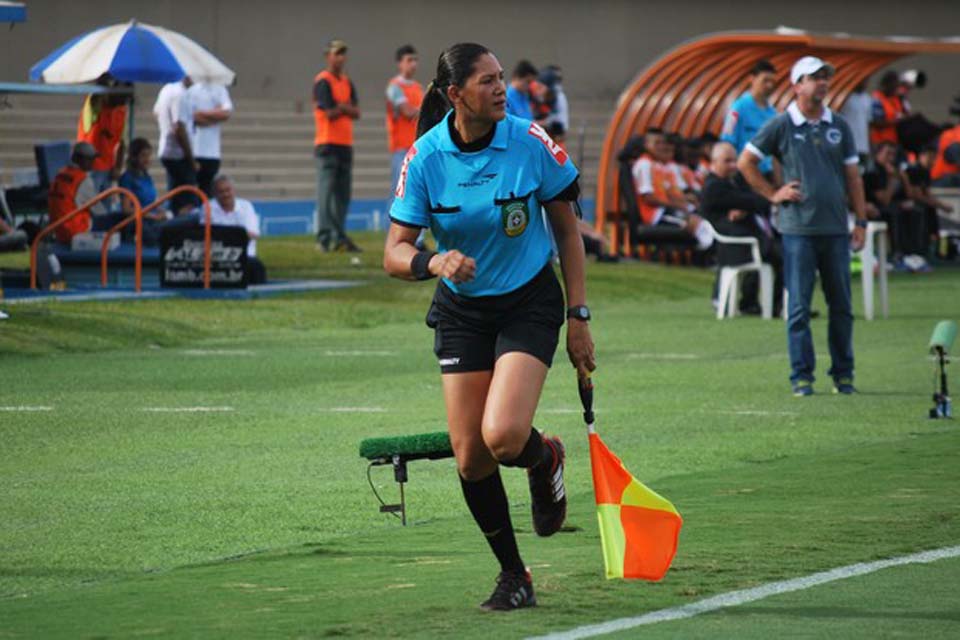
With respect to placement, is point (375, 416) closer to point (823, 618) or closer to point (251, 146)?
point (823, 618)

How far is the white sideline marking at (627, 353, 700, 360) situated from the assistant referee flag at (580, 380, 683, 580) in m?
10.4

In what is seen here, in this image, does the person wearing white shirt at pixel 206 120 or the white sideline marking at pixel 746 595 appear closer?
the white sideline marking at pixel 746 595

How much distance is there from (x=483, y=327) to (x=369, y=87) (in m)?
32.4

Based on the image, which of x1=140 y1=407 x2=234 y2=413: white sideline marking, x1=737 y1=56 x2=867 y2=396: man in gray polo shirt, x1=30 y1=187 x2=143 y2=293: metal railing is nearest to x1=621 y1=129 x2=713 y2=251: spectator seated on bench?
x1=30 y1=187 x2=143 y2=293: metal railing

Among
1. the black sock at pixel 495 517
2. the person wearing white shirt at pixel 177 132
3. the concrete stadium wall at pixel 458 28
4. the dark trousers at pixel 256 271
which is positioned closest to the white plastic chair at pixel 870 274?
the dark trousers at pixel 256 271

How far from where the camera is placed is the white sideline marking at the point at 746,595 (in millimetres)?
7211

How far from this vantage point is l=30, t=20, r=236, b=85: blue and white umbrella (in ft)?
80.2

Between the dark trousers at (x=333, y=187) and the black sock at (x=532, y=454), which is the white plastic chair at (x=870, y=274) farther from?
the black sock at (x=532, y=454)

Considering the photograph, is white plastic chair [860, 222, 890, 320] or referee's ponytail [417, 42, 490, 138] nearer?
referee's ponytail [417, 42, 490, 138]

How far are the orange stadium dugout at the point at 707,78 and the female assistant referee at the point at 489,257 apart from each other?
71.9 ft

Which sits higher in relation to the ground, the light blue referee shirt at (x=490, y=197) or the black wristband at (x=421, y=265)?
the light blue referee shirt at (x=490, y=197)

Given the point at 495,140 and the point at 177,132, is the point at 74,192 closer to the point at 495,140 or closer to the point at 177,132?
the point at 177,132

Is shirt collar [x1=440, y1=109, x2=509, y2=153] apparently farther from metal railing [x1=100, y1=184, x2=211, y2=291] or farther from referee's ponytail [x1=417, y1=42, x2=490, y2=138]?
metal railing [x1=100, y1=184, x2=211, y2=291]

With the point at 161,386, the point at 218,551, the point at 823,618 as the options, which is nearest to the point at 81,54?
the point at 161,386
